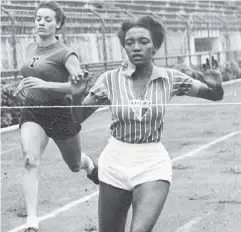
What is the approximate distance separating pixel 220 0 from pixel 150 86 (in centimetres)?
2597

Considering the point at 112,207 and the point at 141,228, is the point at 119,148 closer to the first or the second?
the point at 112,207

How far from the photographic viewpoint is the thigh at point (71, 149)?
6.64 meters

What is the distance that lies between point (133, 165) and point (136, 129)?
209mm

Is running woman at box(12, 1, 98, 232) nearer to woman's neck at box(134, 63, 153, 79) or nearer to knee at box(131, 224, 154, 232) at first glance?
woman's neck at box(134, 63, 153, 79)

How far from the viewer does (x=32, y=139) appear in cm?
629

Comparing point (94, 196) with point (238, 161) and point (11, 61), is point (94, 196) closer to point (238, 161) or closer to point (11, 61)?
point (238, 161)

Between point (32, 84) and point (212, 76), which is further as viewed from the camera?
point (32, 84)

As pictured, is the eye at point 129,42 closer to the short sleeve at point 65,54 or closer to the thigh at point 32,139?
the short sleeve at point 65,54

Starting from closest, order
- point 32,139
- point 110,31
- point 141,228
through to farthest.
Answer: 1. point 141,228
2. point 32,139
3. point 110,31

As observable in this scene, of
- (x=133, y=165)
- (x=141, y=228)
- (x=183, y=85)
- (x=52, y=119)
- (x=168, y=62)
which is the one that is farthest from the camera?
(x=168, y=62)

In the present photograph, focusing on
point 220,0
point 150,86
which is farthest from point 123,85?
point 220,0

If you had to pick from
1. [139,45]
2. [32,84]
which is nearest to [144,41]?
[139,45]

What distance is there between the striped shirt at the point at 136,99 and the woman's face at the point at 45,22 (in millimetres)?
1836

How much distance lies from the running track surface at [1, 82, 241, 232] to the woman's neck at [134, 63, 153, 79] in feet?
2.18
